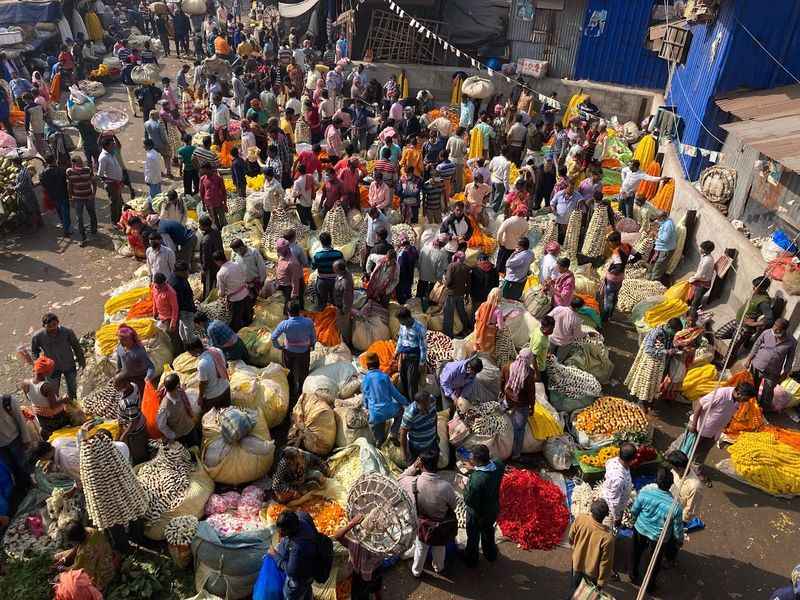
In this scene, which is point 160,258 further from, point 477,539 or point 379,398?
point 477,539

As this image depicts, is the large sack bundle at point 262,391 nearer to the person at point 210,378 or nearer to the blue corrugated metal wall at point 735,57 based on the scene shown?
the person at point 210,378

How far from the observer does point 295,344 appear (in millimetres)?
7066

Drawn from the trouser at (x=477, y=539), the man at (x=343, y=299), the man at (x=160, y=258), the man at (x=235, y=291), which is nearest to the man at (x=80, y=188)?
the man at (x=160, y=258)

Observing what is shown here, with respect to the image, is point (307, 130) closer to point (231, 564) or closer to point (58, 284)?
point (58, 284)

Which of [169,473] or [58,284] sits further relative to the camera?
[58,284]

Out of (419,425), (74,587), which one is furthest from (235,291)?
(74,587)

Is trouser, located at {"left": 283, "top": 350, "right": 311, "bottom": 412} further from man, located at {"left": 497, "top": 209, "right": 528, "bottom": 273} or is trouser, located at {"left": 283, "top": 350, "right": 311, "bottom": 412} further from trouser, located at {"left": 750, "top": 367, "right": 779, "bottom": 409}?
trouser, located at {"left": 750, "top": 367, "right": 779, "bottom": 409}

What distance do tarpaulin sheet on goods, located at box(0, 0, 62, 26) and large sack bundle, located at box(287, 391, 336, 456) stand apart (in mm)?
18463

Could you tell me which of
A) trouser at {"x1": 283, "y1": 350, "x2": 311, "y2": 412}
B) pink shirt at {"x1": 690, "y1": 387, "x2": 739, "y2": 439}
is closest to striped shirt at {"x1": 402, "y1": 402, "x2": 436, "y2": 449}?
trouser at {"x1": 283, "y1": 350, "x2": 311, "y2": 412}

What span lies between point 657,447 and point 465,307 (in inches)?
113

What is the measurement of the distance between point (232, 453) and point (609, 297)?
5.57m

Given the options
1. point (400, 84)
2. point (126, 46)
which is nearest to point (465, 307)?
point (400, 84)

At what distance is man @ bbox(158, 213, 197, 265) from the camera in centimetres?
903

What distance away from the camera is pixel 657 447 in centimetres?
725
